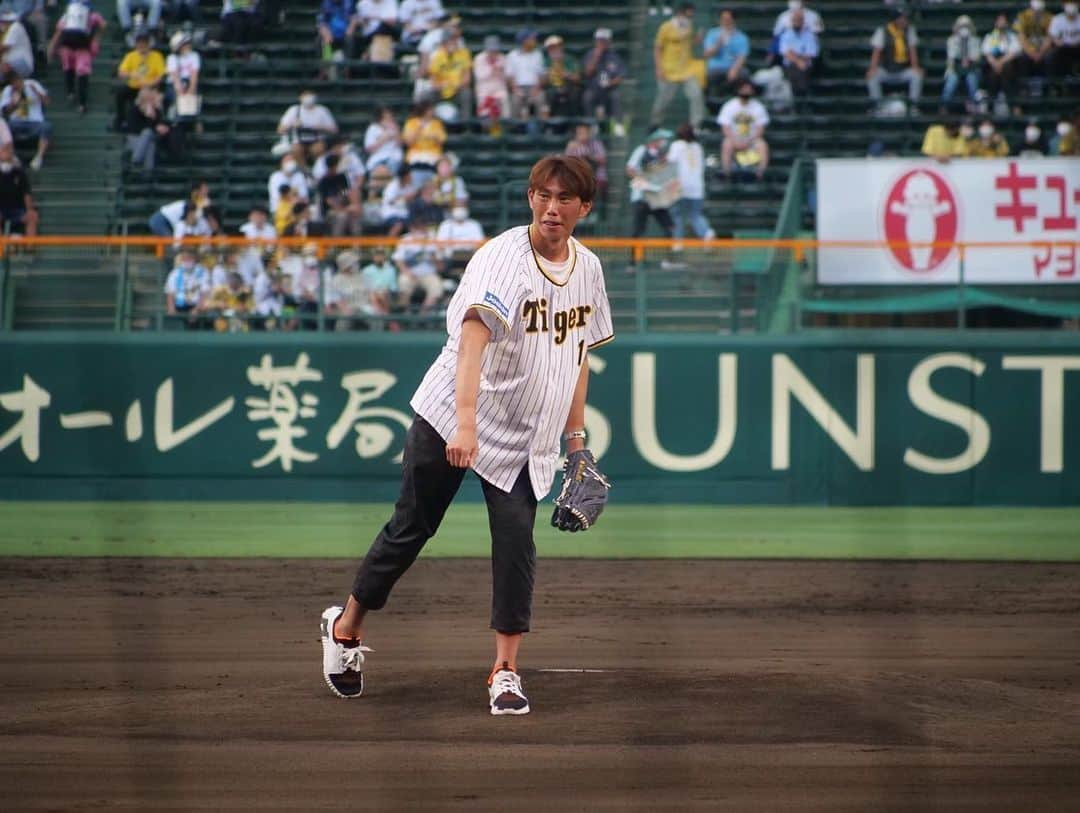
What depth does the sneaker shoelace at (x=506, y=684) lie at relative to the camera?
598 cm

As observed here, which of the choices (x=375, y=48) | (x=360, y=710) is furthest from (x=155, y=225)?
(x=360, y=710)

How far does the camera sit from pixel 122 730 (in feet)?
Result: 18.8

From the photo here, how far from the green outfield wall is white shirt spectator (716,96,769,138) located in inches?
181

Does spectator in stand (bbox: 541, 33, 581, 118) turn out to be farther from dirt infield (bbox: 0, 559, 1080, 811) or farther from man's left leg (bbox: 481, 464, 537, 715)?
man's left leg (bbox: 481, 464, 537, 715)

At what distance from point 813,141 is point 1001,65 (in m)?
2.47

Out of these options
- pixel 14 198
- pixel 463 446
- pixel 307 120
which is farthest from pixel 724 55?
pixel 463 446

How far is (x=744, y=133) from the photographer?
1989cm

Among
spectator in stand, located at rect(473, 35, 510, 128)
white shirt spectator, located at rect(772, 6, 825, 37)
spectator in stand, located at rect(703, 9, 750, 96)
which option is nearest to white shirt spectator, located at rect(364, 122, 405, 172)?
spectator in stand, located at rect(473, 35, 510, 128)

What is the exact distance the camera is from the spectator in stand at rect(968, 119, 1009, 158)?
1917 centimetres

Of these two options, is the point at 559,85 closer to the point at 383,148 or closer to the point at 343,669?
the point at 383,148

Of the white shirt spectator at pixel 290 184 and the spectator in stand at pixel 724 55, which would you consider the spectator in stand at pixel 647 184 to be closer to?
the spectator in stand at pixel 724 55

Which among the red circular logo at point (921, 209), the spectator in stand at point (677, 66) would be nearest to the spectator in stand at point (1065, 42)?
the red circular logo at point (921, 209)

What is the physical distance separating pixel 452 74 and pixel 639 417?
256 inches

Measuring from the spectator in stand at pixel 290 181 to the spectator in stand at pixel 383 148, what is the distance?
74 cm
